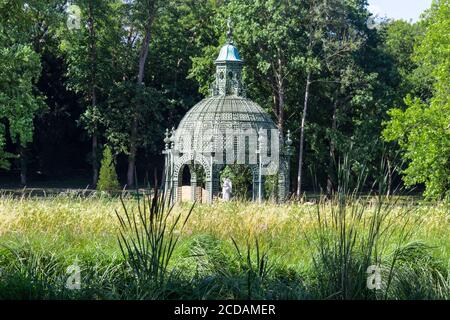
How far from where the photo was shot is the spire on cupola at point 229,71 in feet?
70.3

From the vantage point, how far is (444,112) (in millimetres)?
16953

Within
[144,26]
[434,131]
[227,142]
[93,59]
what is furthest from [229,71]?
[93,59]

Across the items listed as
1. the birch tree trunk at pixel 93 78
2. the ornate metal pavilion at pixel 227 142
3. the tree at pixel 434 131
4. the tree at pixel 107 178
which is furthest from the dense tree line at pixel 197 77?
the tree at pixel 434 131

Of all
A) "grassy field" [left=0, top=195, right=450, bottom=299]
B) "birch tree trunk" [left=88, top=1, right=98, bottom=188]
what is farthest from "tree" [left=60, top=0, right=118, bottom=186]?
"grassy field" [left=0, top=195, right=450, bottom=299]

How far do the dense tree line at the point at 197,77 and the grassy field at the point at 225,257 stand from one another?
18187 millimetres

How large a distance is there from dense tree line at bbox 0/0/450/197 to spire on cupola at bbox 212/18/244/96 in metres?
7.30

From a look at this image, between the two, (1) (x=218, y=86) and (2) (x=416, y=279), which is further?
(1) (x=218, y=86)

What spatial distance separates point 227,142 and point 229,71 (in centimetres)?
267

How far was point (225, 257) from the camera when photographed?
23.2 feet
